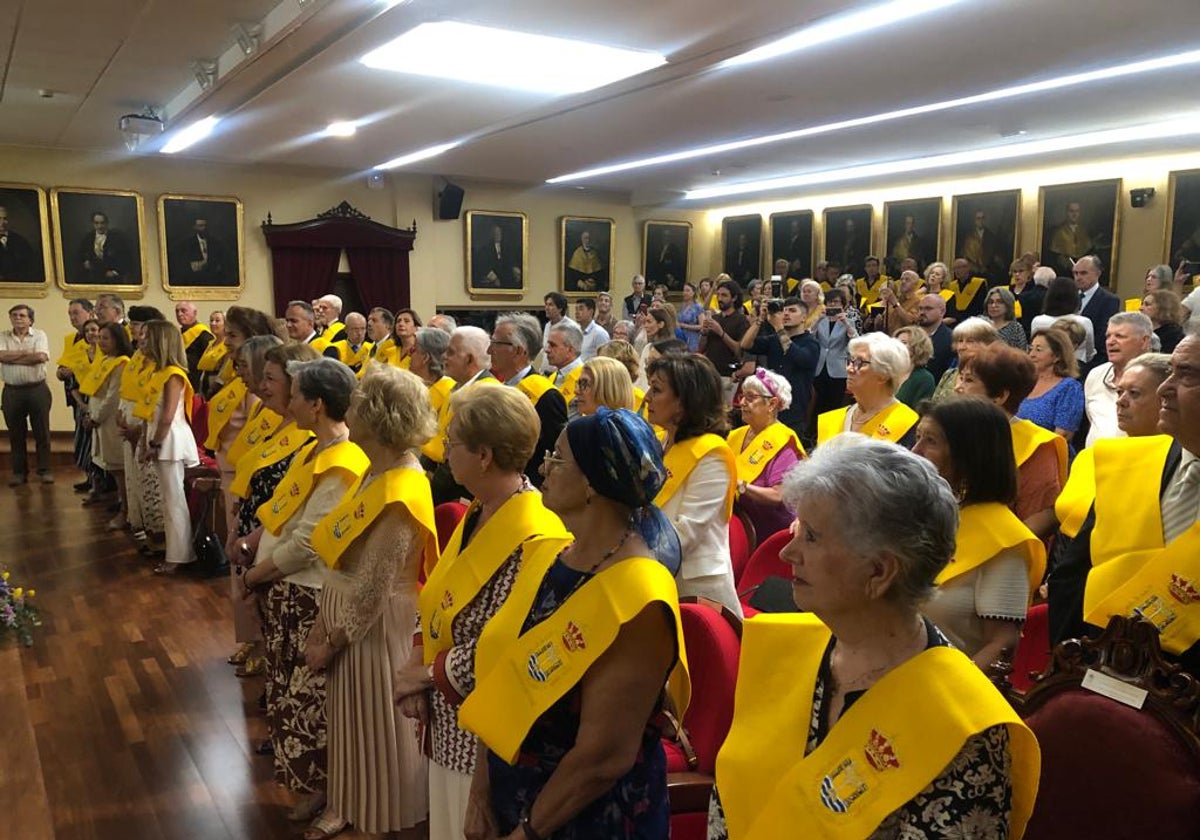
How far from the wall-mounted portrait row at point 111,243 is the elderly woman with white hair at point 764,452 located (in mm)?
9268

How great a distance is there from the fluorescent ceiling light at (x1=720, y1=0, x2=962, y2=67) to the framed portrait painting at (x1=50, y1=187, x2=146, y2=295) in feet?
27.3

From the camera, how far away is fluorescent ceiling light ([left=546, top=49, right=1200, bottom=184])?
20.0 feet

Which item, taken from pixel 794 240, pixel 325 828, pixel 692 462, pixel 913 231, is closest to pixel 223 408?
pixel 325 828

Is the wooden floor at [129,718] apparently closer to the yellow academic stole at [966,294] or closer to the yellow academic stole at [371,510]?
the yellow academic stole at [371,510]

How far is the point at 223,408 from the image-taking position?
516 cm

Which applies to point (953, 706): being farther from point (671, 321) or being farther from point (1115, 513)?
point (671, 321)

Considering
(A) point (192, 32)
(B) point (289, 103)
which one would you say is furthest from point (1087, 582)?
(B) point (289, 103)

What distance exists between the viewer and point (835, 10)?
4805 millimetres

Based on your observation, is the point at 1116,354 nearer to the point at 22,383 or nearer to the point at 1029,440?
the point at 1029,440

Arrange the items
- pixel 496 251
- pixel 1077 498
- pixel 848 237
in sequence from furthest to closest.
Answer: pixel 496 251, pixel 848 237, pixel 1077 498

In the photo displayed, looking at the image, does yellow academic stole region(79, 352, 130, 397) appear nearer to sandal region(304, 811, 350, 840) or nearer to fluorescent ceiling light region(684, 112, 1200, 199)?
sandal region(304, 811, 350, 840)

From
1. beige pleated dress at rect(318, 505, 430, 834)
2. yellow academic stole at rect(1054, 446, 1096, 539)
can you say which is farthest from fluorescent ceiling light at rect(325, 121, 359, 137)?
yellow academic stole at rect(1054, 446, 1096, 539)

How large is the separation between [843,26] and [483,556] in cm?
444

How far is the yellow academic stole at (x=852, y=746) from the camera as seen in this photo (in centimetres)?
116
